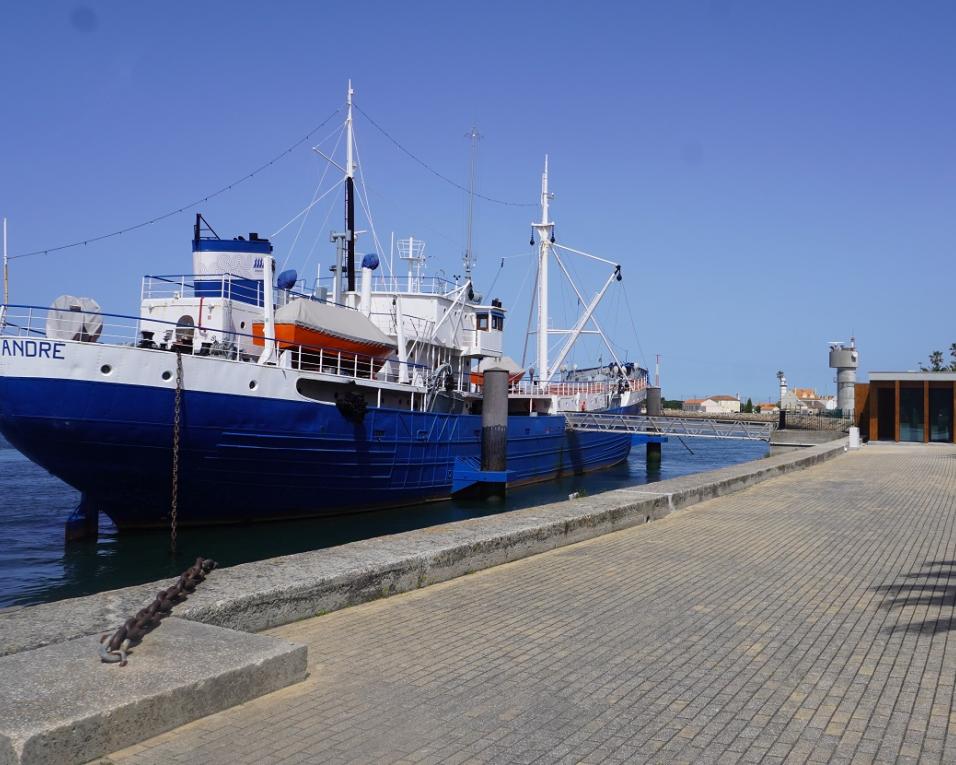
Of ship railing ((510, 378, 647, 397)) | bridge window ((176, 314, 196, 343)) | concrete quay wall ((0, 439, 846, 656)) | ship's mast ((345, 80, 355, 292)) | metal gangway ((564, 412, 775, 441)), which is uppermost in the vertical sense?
ship's mast ((345, 80, 355, 292))

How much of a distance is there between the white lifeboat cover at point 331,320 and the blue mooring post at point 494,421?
11.4ft

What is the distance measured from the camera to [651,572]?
26.3 ft

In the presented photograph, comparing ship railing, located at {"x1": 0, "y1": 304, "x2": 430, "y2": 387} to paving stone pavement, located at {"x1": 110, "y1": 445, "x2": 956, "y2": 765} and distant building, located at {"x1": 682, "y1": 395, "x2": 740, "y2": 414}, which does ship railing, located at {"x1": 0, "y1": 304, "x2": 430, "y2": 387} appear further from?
distant building, located at {"x1": 682, "y1": 395, "x2": 740, "y2": 414}

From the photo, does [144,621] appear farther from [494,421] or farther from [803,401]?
[803,401]

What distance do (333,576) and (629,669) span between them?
91.3 inches

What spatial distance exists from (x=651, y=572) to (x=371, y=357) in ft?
49.9

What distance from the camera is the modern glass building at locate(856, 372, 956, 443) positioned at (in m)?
38.2

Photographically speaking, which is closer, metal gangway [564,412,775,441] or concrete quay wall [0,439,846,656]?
concrete quay wall [0,439,846,656]

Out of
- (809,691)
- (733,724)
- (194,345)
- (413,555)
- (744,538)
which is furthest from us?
(194,345)

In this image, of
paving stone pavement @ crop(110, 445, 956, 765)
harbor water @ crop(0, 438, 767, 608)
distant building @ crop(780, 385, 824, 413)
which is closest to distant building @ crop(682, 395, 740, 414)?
distant building @ crop(780, 385, 824, 413)

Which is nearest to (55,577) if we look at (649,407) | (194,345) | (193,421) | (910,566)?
(193,421)

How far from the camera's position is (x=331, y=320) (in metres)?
21.2

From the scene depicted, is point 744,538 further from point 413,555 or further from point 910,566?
point 413,555

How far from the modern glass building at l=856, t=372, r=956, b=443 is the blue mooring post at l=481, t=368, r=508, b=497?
2250 cm
